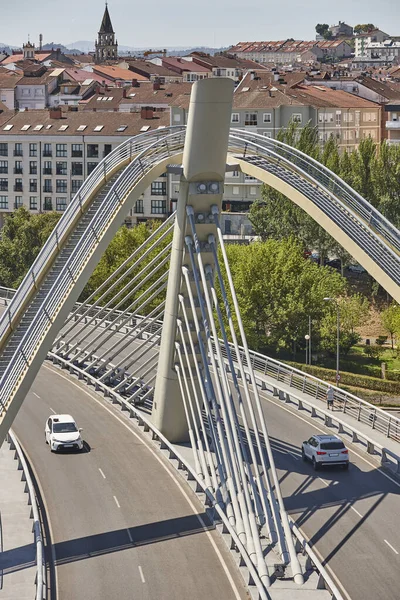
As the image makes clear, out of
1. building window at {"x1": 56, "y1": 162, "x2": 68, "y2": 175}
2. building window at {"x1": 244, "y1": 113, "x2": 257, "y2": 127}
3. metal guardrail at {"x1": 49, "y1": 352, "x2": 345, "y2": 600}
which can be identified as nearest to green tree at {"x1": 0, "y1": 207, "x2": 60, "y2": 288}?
building window at {"x1": 56, "y1": 162, "x2": 68, "y2": 175}

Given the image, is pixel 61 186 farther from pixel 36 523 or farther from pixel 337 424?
pixel 36 523

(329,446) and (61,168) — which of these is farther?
(61,168)

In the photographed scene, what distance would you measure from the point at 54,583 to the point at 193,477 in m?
8.92

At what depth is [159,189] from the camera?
337 ft

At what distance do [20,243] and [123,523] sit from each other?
52.8 m

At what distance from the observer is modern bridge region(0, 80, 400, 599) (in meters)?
29.9

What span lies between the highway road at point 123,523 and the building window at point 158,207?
58.7 meters

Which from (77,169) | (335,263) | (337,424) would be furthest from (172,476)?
(77,169)

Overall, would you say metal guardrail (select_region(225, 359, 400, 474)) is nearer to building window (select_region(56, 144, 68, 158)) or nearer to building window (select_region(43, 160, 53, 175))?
building window (select_region(56, 144, 68, 158))

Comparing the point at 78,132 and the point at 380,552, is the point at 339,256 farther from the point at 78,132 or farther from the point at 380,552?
the point at 380,552

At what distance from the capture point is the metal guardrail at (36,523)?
88.0ft

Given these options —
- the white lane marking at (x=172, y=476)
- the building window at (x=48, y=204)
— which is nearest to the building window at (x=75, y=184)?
the building window at (x=48, y=204)

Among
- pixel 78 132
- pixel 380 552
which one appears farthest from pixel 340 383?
pixel 78 132

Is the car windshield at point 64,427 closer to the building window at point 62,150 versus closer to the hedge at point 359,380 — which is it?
the hedge at point 359,380
